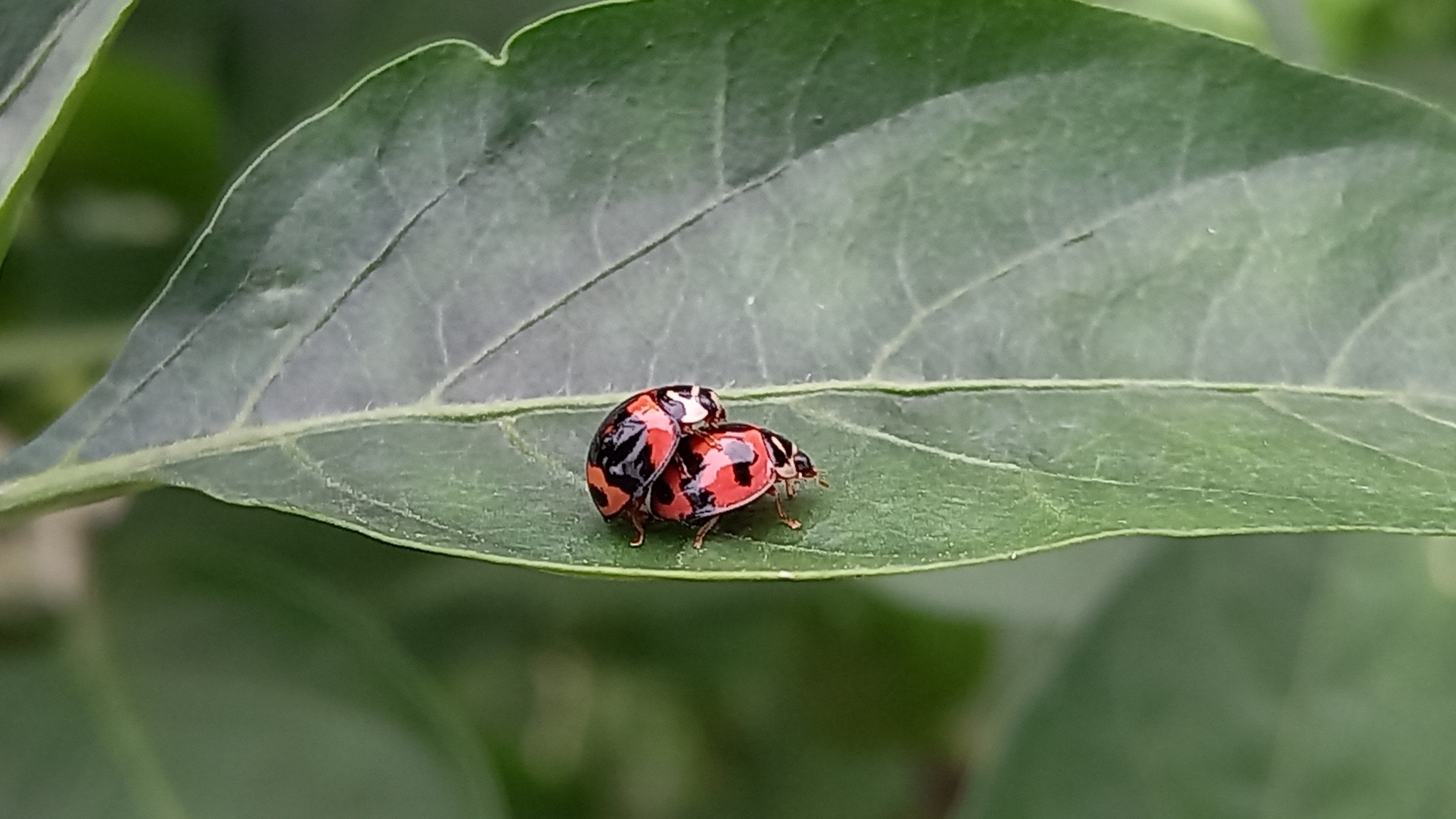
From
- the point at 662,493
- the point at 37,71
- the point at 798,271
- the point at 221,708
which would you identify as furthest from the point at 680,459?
the point at 221,708

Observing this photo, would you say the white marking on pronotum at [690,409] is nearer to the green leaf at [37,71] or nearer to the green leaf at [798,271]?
the green leaf at [798,271]

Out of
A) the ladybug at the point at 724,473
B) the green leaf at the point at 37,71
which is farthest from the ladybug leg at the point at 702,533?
the green leaf at the point at 37,71

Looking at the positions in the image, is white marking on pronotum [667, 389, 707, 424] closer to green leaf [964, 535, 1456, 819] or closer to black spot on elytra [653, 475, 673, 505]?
black spot on elytra [653, 475, 673, 505]

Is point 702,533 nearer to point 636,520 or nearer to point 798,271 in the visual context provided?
point 636,520

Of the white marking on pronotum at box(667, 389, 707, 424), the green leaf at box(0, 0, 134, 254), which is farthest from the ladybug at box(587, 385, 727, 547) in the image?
the green leaf at box(0, 0, 134, 254)

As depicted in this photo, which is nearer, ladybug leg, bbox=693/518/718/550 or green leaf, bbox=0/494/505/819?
ladybug leg, bbox=693/518/718/550

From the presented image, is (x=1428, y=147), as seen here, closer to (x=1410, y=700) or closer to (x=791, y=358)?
(x=791, y=358)

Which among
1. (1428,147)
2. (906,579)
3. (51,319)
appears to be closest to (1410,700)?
(906,579)
